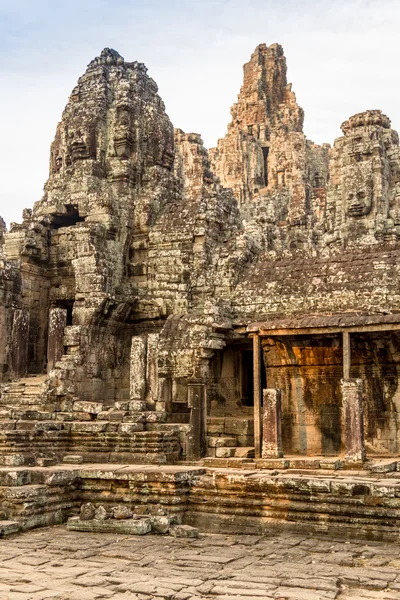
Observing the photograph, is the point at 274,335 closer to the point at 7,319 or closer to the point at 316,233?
the point at 7,319

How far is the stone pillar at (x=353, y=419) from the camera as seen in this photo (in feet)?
37.4

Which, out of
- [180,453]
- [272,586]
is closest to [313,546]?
[272,586]

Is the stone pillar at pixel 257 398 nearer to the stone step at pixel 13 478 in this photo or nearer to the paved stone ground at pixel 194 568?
the paved stone ground at pixel 194 568

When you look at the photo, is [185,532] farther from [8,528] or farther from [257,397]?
[257,397]

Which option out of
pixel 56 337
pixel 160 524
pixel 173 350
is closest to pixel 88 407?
pixel 173 350

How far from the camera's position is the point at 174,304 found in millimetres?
17750

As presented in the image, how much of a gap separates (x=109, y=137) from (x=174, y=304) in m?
5.75

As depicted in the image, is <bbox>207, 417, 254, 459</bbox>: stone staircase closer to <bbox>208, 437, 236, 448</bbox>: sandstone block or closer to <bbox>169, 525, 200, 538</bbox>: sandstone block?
<bbox>208, 437, 236, 448</bbox>: sandstone block

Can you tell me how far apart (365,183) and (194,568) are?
2087 centimetres

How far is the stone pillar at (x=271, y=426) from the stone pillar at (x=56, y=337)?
7.46 metres

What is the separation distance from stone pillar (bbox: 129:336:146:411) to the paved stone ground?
6.02 metres

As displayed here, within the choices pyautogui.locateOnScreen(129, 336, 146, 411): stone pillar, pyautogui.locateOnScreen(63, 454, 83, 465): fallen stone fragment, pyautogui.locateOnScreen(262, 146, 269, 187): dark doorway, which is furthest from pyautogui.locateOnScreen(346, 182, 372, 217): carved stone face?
pyautogui.locateOnScreen(262, 146, 269, 187): dark doorway

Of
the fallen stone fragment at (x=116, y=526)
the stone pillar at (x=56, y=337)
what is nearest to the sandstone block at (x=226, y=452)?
the fallen stone fragment at (x=116, y=526)

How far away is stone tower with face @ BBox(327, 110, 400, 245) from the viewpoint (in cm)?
2588
